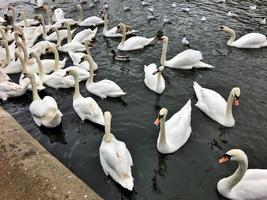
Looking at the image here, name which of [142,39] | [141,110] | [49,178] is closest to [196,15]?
[142,39]

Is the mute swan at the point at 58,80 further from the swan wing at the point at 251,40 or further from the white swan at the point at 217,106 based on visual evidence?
the swan wing at the point at 251,40

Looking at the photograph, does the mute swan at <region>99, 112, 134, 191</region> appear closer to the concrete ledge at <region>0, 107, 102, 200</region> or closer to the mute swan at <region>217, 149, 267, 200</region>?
the concrete ledge at <region>0, 107, 102, 200</region>

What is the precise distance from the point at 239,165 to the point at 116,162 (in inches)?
102

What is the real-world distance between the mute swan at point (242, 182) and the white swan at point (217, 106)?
2.56 metres

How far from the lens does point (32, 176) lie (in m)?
6.88

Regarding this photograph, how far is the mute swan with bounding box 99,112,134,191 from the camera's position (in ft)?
23.4

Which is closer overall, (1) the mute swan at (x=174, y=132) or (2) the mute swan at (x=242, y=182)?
(2) the mute swan at (x=242, y=182)

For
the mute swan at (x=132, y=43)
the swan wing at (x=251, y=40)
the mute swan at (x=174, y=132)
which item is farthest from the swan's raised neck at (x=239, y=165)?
the swan wing at (x=251, y=40)

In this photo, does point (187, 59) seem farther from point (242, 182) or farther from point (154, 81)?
point (242, 182)

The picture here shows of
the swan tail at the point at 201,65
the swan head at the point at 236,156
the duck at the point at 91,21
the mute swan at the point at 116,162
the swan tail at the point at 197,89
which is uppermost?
the swan head at the point at 236,156

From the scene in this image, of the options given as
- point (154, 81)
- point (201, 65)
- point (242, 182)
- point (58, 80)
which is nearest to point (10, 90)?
point (58, 80)

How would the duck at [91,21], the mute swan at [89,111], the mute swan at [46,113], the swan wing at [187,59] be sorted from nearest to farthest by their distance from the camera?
the mute swan at [46,113]
the mute swan at [89,111]
the swan wing at [187,59]
the duck at [91,21]

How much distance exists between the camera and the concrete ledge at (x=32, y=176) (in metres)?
6.43

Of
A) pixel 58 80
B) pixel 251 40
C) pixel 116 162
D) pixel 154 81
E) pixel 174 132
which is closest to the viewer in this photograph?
pixel 116 162
